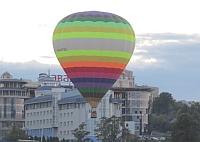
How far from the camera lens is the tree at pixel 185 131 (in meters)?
80.2

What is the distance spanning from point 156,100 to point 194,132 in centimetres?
9549

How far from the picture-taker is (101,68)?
67.2 metres

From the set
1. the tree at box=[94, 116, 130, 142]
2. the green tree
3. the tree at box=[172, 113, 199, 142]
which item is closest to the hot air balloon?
the tree at box=[172, 113, 199, 142]

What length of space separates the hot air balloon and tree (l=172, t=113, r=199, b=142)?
51.1ft

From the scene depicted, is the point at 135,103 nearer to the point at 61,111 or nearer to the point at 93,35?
the point at 61,111

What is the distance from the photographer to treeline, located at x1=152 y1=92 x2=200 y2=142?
80.6m

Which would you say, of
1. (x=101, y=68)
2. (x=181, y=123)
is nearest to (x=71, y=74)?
(x=101, y=68)

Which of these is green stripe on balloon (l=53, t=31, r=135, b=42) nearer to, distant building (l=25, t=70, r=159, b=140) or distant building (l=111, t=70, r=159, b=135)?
distant building (l=25, t=70, r=159, b=140)

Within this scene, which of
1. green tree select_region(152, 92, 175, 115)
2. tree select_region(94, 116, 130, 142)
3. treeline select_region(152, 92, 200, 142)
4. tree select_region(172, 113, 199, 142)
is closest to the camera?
tree select_region(172, 113, 199, 142)

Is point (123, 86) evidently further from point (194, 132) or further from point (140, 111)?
point (194, 132)

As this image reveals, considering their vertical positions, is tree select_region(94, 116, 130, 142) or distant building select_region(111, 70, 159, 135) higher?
distant building select_region(111, 70, 159, 135)

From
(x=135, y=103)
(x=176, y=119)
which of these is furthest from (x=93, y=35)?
(x=135, y=103)

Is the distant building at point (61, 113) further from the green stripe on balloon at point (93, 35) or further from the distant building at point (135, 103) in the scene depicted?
the green stripe on balloon at point (93, 35)

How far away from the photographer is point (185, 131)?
80875 millimetres
